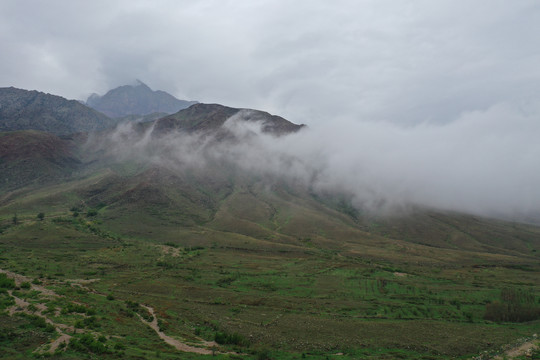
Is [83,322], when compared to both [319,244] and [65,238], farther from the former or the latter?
[319,244]

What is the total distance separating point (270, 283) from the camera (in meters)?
93.2

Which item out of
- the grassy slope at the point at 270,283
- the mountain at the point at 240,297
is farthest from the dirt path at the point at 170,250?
the grassy slope at the point at 270,283

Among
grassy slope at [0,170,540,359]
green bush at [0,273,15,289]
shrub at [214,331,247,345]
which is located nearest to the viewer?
shrub at [214,331,247,345]

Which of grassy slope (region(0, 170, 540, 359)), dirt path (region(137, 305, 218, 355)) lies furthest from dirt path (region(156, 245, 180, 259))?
dirt path (region(137, 305, 218, 355))

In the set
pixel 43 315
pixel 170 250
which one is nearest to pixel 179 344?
pixel 43 315

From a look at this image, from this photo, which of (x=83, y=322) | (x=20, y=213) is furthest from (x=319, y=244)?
(x=20, y=213)

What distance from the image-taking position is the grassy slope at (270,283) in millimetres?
48438

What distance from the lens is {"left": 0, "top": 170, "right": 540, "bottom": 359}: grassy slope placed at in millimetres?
48438

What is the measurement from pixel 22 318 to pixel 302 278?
77954 mm

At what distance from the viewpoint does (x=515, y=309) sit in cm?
7744

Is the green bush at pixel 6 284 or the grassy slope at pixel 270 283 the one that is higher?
the green bush at pixel 6 284

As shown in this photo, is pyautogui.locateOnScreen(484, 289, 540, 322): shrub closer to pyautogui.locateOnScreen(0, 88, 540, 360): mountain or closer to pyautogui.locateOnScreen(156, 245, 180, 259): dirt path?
pyautogui.locateOnScreen(0, 88, 540, 360): mountain

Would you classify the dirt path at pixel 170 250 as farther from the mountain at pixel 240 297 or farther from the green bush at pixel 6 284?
the green bush at pixel 6 284

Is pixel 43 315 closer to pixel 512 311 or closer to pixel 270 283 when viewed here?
pixel 270 283
